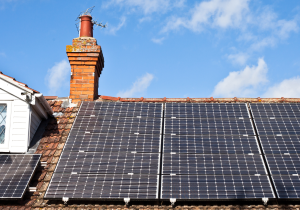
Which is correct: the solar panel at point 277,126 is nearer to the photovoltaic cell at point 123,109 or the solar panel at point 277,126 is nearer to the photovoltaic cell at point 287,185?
the photovoltaic cell at point 287,185

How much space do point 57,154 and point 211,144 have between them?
16.6ft

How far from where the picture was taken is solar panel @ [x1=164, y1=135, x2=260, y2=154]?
1152cm

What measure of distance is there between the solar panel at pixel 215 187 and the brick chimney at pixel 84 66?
6145 mm

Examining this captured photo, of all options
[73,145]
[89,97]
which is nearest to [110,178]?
[73,145]

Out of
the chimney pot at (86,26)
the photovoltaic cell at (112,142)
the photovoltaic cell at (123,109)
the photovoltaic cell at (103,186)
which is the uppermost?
the chimney pot at (86,26)

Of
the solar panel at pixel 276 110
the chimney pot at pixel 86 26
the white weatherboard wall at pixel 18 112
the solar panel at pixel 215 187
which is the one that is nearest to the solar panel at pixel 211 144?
the solar panel at pixel 215 187

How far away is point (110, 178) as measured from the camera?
34.8ft

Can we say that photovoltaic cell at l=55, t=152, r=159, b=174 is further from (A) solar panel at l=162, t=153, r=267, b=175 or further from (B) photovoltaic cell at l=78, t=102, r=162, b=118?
(B) photovoltaic cell at l=78, t=102, r=162, b=118

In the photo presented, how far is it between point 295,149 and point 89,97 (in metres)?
8.11

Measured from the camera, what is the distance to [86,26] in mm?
17109

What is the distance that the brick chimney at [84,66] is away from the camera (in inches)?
597

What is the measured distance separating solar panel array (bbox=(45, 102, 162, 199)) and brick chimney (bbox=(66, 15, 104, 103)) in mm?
1441

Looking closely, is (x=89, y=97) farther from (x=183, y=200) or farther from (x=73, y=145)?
(x=183, y=200)

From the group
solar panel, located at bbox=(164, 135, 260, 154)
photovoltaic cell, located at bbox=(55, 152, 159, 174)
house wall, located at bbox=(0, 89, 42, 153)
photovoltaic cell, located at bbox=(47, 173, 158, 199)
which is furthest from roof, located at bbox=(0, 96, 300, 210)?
solar panel, located at bbox=(164, 135, 260, 154)
